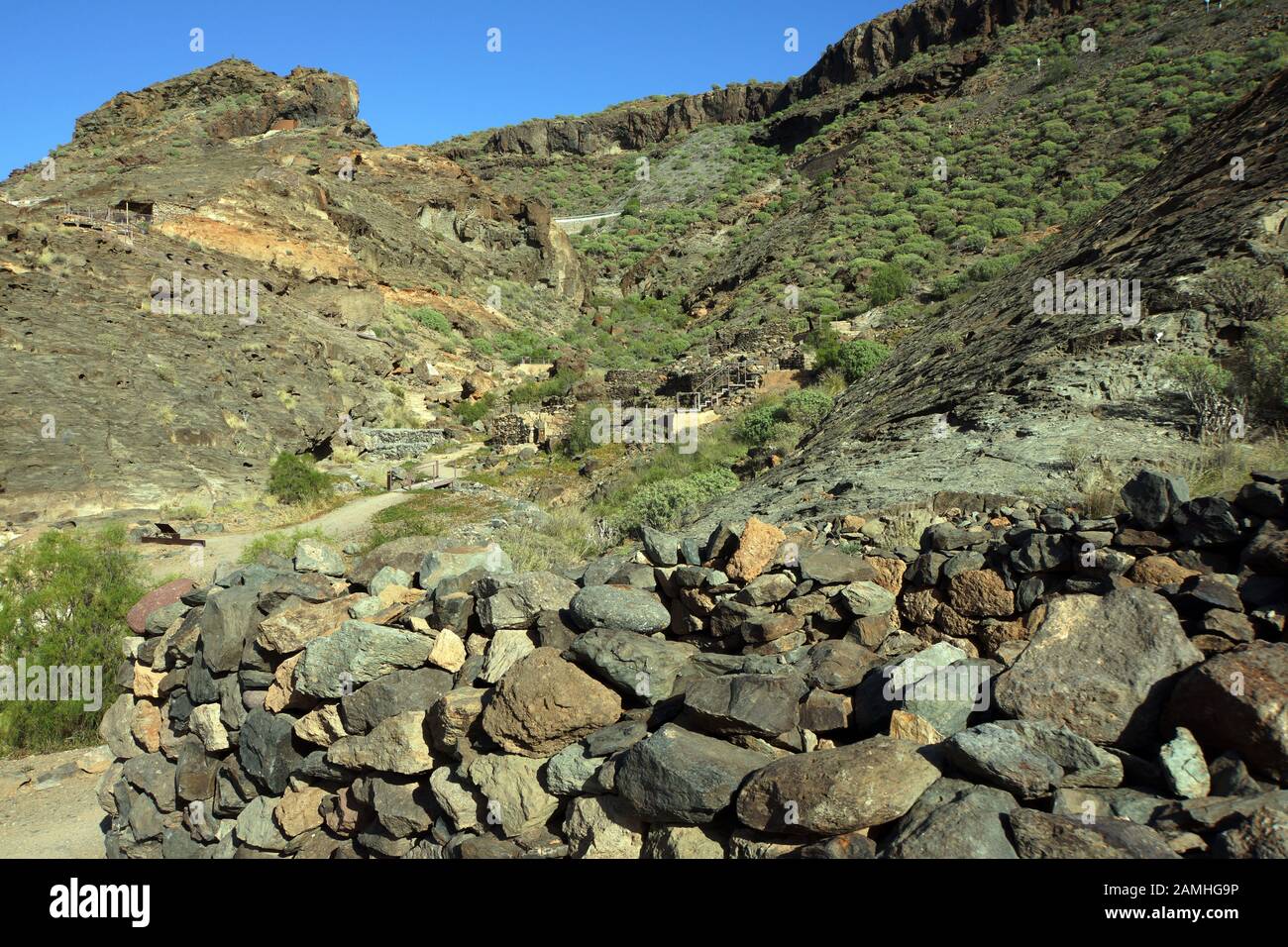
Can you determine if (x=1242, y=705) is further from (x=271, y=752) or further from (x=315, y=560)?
(x=315, y=560)

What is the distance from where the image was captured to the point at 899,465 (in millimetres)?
7152

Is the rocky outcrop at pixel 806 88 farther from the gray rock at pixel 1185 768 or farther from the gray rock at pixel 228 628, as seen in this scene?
the gray rock at pixel 1185 768

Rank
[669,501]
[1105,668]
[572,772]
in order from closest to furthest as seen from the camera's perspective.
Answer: [1105,668], [572,772], [669,501]

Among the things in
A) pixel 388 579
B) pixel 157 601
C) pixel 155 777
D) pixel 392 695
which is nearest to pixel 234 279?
pixel 157 601

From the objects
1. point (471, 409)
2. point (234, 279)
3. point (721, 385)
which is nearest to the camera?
point (721, 385)

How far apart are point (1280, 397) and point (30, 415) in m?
19.4

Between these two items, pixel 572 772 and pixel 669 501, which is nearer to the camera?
pixel 572 772

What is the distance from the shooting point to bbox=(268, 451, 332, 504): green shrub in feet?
53.6

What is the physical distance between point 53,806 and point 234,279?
21.1 metres

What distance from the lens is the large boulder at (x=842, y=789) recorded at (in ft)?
7.82

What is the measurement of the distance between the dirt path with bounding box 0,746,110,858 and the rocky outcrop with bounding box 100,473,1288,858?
142 cm

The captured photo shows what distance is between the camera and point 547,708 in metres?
3.31

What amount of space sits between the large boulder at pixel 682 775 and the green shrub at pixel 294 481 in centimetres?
1524

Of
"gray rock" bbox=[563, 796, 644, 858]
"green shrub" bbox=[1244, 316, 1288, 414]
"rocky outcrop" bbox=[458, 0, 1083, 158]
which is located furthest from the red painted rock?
"rocky outcrop" bbox=[458, 0, 1083, 158]
